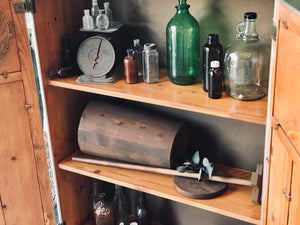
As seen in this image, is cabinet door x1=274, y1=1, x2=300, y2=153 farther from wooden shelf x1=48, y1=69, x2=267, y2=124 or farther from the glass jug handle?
the glass jug handle

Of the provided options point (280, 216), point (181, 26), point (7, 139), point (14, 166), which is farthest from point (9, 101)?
point (280, 216)

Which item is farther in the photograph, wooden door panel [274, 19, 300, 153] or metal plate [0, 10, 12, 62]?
metal plate [0, 10, 12, 62]

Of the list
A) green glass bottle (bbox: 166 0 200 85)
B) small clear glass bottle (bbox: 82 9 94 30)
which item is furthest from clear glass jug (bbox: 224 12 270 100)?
small clear glass bottle (bbox: 82 9 94 30)

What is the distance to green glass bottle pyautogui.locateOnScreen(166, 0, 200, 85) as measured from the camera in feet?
5.65

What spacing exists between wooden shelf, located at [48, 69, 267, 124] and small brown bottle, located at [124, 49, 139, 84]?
0.03 m

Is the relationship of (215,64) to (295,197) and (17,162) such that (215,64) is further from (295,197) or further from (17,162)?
(17,162)

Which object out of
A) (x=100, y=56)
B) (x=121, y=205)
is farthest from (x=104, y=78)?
(x=121, y=205)

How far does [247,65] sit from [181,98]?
295mm

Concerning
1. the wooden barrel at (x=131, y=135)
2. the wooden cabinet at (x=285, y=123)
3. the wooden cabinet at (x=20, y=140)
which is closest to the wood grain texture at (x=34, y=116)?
the wooden cabinet at (x=20, y=140)

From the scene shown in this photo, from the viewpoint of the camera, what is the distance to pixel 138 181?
76.2 inches

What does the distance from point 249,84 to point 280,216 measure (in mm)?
565

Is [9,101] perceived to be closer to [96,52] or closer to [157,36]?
[96,52]

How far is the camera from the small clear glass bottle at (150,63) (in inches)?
70.7

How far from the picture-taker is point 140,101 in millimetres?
1925
